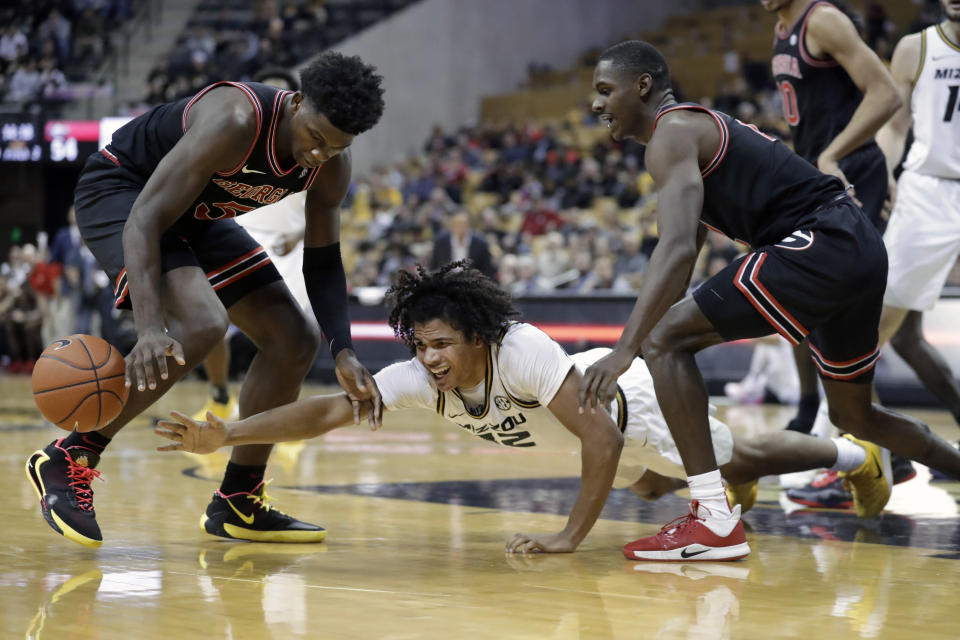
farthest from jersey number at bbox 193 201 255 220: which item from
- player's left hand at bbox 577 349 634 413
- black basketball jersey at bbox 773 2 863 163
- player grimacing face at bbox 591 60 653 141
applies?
black basketball jersey at bbox 773 2 863 163

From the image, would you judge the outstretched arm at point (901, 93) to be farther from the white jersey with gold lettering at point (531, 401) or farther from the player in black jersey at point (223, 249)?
the player in black jersey at point (223, 249)

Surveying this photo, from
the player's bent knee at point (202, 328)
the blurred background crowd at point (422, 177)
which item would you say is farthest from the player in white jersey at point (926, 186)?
the blurred background crowd at point (422, 177)

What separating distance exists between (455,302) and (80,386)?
3.69 ft

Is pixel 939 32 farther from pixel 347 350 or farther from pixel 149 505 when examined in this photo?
pixel 149 505

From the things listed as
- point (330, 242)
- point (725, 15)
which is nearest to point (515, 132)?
point (725, 15)

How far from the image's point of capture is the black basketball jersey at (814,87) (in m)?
5.13

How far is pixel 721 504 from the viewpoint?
3785mm

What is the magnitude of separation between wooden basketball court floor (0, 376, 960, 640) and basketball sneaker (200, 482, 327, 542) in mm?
70

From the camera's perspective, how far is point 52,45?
20156 mm

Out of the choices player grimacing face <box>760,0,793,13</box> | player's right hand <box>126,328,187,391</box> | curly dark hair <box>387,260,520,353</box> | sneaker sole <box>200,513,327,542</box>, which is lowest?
sneaker sole <box>200,513,327,542</box>

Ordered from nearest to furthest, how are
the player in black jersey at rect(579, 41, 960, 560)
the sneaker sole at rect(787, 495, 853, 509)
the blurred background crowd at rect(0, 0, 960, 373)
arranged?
the player in black jersey at rect(579, 41, 960, 560) < the sneaker sole at rect(787, 495, 853, 509) < the blurred background crowd at rect(0, 0, 960, 373)

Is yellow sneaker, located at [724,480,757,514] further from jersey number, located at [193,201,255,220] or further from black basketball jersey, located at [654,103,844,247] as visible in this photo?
jersey number, located at [193,201,255,220]

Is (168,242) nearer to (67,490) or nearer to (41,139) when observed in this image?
(67,490)

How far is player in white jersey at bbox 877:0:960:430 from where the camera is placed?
5.30 meters
